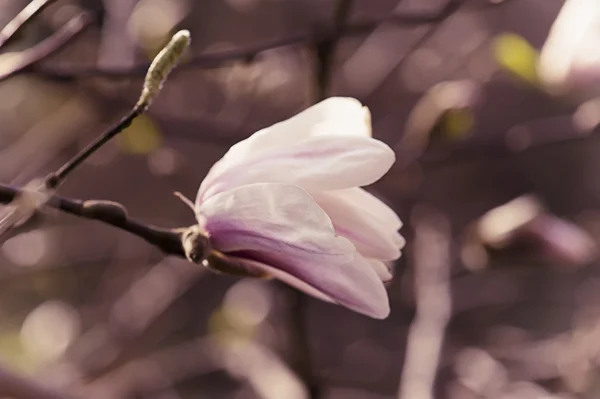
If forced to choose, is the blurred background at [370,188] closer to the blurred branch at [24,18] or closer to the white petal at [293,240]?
the blurred branch at [24,18]

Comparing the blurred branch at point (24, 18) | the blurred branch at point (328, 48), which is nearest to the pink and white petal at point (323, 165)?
the blurred branch at point (24, 18)

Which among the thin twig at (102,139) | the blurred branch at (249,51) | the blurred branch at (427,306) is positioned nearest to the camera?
the thin twig at (102,139)

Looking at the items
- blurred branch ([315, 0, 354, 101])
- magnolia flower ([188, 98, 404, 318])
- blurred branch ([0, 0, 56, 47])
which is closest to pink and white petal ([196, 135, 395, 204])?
magnolia flower ([188, 98, 404, 318])

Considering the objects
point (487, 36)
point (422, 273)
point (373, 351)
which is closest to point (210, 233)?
point (422, 273)

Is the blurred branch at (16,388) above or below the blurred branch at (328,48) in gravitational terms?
below

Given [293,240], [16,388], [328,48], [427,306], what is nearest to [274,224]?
[293,240]

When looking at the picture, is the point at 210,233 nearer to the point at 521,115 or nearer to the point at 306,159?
the point at 306,159

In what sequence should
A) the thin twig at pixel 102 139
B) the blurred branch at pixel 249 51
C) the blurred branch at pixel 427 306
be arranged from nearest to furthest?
1. the thin twig at pixel 102 139
2. the blurred branch at pixel 249 51
3. the blurred branch at pixel 427 306

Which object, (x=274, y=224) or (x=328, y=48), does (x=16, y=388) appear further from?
(x=328, y=48)
